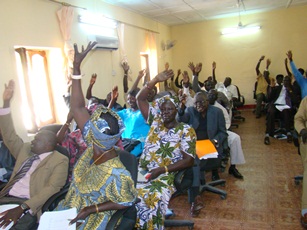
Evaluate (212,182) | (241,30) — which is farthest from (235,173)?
(241,30)

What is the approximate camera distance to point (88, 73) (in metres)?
4.67

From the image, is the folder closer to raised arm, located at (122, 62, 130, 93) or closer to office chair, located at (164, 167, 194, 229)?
office chair, located at (164, 167, 194, 229)

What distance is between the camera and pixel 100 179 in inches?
59.5

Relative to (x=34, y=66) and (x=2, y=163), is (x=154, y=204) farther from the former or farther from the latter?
(x=34, y=66)

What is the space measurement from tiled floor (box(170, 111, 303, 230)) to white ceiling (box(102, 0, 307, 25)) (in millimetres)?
3602

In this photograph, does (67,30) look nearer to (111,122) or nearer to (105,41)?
(105,41)

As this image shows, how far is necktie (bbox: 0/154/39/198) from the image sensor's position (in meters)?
2.14

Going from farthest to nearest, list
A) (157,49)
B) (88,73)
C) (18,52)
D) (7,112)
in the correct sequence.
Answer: (157,49)
(88,73)
(18,52)
(7,112)

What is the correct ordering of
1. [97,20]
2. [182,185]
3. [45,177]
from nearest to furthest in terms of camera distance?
[45,177] < [182,185] < [97,20]

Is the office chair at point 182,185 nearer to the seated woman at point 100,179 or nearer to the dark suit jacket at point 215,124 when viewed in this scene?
the seated woman at point 100,179

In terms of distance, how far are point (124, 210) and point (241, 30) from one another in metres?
7.68

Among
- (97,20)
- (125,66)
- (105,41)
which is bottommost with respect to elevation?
(125,66)

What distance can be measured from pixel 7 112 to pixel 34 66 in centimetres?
151

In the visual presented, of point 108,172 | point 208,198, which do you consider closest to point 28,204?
point 108,172
